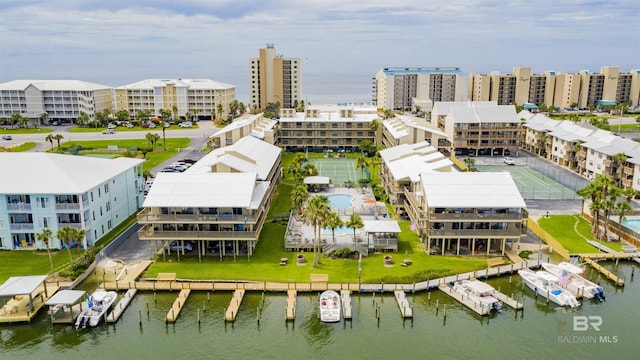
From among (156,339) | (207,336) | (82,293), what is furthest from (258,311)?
(82,293)

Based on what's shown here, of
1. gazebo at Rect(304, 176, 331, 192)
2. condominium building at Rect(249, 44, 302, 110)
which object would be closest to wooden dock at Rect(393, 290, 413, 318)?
gazebo at Rect(304, 176, 331, 192)

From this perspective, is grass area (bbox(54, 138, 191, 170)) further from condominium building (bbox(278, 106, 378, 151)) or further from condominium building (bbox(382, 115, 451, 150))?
condominium building (bbox(382, 115, 451, 150))

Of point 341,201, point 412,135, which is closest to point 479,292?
point 341,201

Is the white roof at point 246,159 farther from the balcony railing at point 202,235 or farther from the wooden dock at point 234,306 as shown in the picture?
the wooden dock at point 234,306

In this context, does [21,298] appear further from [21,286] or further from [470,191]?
[470,191]

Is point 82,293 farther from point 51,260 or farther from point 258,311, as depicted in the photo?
point 258,311

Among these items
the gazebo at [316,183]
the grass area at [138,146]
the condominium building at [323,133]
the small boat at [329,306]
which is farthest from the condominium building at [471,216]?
the grass area at [138,146]
